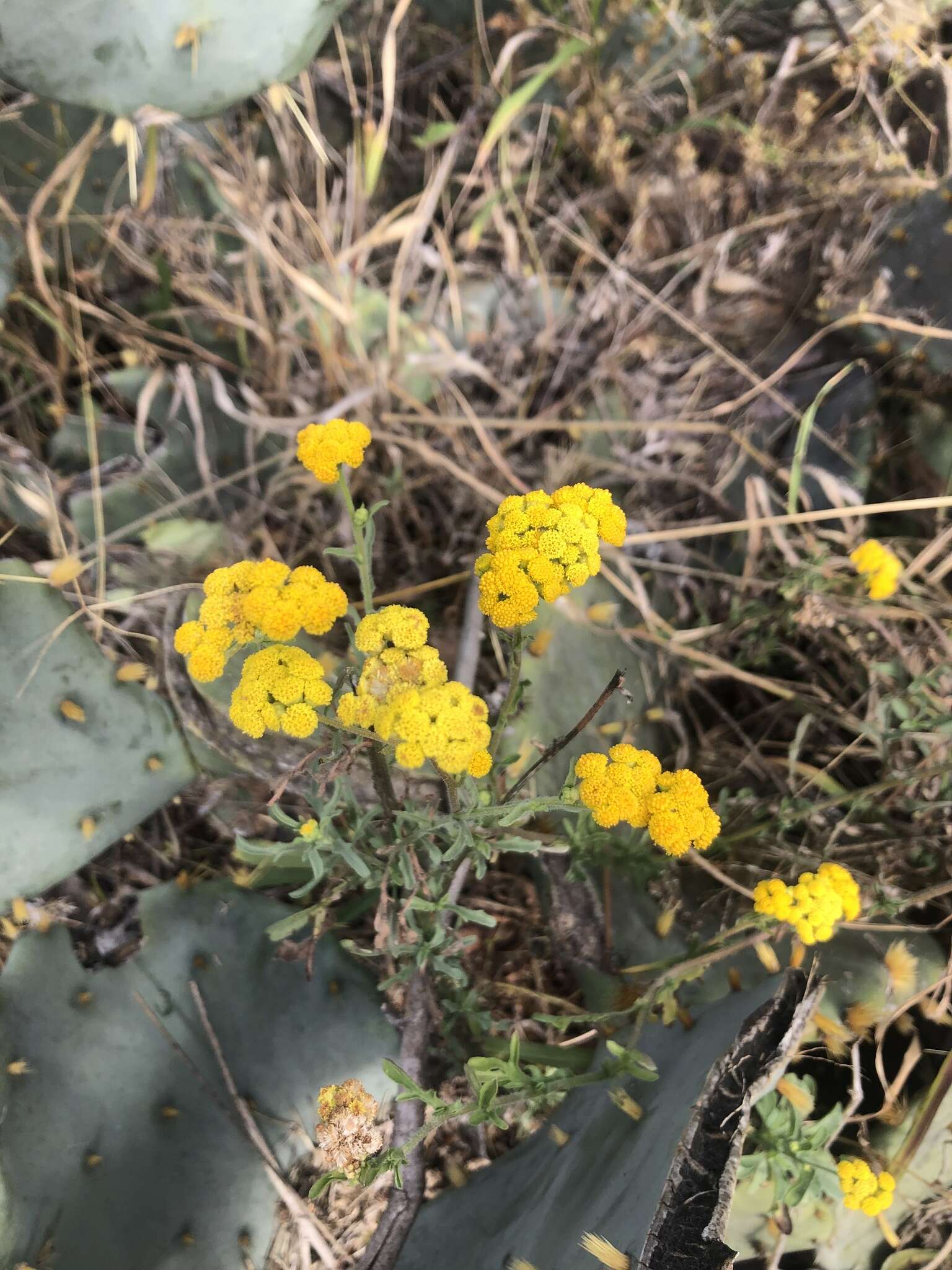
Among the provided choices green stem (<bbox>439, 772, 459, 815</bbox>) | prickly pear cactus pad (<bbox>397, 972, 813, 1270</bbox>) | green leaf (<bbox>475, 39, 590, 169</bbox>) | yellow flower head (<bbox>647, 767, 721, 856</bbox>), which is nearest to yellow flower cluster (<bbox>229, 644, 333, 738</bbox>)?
green stem (<bbox>439, 772, 459, 815</bbox>)

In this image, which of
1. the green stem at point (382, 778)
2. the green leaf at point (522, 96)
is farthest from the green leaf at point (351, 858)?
the green leaf at point (522, 96)

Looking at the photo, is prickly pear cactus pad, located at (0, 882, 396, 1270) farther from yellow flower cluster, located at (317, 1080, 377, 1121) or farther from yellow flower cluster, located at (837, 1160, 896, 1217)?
yellow flower cluster, located at (837, 1160, 896, 1217)

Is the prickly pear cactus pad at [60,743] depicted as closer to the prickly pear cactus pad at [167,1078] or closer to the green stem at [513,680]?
the prickly pear cactus pad at [167,1078]

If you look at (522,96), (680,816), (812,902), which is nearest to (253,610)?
(680,816)

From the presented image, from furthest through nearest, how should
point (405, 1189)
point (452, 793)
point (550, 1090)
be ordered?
point (405, 1189)
point (550, 1090)
point (452, 793)

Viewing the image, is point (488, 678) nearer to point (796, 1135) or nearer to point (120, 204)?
point (796, 1135)

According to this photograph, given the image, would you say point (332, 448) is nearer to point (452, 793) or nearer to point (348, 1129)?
point (452, 793)
